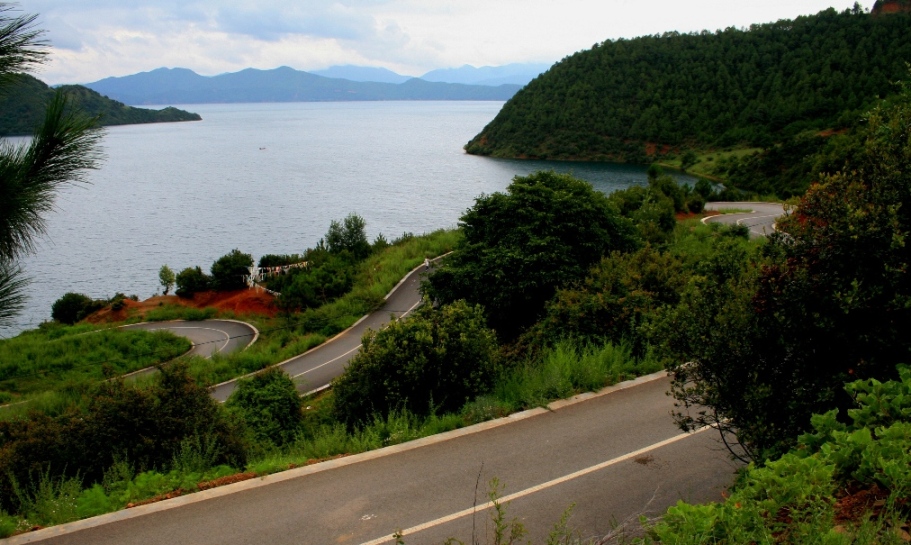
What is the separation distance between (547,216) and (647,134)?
90.6m

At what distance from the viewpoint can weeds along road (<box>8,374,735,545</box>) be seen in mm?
5922

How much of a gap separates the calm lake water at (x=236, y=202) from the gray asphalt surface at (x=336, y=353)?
904cm

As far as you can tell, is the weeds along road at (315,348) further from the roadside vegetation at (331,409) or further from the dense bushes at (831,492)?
the dense bushes at (831,492)

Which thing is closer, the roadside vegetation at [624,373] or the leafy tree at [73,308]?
the roadside vegetation at [624,373]

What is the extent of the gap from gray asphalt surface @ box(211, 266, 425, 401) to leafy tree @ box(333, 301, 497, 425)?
6620 millimetres

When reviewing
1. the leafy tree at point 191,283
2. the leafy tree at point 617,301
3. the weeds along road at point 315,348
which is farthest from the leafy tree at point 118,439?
the leafy tree at point 191,283

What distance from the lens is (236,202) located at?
244 ft

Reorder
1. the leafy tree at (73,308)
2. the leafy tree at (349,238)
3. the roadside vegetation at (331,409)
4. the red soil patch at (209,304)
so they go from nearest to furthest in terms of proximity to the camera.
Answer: the roadside vegetation at (331,409)
the red soil patch at (209,304)
the leafy tree at (73,308)
the leafy tree at (349,238)

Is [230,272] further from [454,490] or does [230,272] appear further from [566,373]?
[454,490]

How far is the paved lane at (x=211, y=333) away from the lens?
28.1 metres

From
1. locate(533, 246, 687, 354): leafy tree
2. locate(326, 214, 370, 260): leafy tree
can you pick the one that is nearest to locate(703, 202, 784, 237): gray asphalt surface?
locate(533, 246, 687, 354): leafy tree

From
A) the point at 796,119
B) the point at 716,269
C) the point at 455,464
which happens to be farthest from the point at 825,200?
the point at 796,119

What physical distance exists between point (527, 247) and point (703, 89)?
102020 mm

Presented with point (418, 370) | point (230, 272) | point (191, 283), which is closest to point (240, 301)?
point (230, 272)
